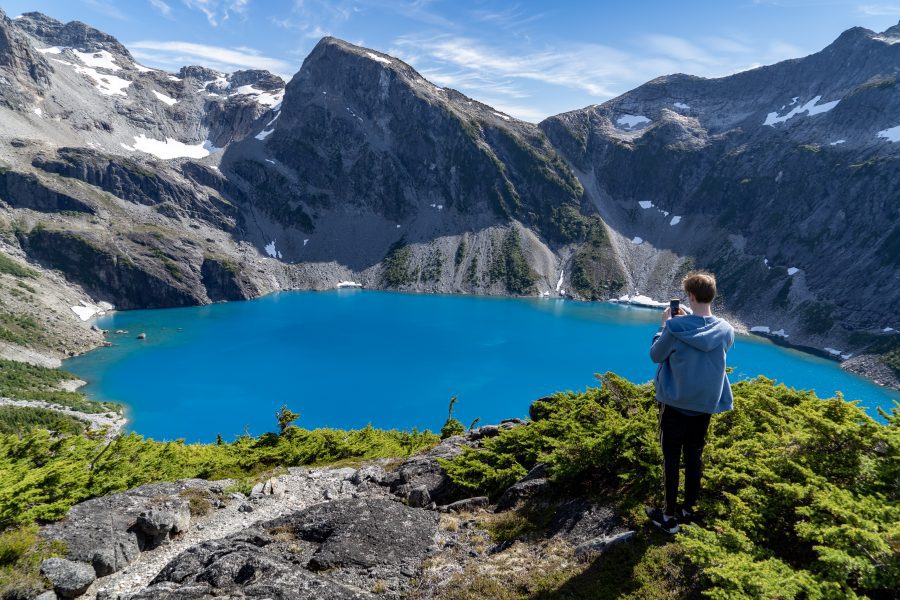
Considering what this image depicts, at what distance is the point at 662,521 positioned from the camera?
6961 mm

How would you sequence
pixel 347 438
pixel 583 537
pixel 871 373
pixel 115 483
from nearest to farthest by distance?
pixel 583 537 < pixel 115 483 < pixel 347 438 < pixel 871 373

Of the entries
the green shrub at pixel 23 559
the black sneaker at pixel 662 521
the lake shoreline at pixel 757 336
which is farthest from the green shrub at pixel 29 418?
the black sneaker at pixel 662 521

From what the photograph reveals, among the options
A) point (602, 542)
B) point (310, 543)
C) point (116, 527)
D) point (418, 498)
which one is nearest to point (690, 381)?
point (602, 542)

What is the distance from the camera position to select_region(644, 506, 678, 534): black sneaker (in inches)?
270

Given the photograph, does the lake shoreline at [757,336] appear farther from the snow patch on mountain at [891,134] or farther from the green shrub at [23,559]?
the green shrub at [23,559]

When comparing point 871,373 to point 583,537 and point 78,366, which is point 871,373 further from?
point 78,366

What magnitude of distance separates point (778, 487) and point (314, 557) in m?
7.40

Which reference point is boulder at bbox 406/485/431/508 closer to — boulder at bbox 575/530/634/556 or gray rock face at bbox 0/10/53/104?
boulder at bbox 575/530/634/556

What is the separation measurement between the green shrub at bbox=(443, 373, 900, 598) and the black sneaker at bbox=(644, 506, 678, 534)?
371 mm

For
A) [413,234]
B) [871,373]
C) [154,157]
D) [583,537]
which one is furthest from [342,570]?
[154,157]

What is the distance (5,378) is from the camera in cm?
6200

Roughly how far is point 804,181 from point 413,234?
13241 cm

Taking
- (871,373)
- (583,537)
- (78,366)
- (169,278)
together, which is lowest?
(871,373)

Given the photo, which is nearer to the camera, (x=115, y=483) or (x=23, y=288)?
(x=115, y=483)
